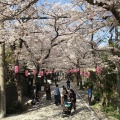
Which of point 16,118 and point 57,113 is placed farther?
point 57,113

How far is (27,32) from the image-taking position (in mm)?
18359

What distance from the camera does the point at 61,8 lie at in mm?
19094

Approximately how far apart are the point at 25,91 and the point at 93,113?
12.8 m

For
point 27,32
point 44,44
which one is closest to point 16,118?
point 27,32

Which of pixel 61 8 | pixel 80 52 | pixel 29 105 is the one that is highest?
pixel 61 8

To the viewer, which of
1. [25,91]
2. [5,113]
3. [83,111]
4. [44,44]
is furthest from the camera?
[25,91]

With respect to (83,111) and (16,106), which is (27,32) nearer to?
(16,106)

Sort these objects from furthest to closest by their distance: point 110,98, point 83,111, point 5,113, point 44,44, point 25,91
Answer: point 25,91, point 44,44, point 110,98, point 83,111, point 5,113

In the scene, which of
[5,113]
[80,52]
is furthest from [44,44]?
[80,52]

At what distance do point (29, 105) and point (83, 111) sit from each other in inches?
205

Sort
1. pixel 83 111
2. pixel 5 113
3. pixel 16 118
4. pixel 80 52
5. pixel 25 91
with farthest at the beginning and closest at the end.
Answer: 1. pixel 80 52
2. pixel 25 91
3. pixel 83 111
4. pixel 5 113
5. pixel 16 118

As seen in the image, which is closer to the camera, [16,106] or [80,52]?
[16,106]

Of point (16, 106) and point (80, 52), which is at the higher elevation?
point (80, 52)

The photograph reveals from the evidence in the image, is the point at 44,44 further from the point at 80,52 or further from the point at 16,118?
the point at 80,52
